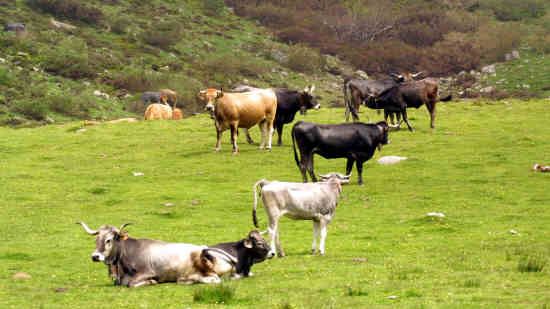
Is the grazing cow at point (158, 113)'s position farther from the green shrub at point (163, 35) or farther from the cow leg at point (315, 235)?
the green shrub at point (163, 35)

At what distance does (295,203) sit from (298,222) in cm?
522

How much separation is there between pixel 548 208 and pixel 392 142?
10300 millimetres

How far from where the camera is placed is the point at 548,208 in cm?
2241

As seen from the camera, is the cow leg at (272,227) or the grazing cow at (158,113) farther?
the grazing cow at (158,113)

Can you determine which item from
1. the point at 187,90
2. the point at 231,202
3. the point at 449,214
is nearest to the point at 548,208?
the point at 449,214

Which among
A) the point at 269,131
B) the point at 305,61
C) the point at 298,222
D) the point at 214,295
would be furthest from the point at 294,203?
the point at 305,61

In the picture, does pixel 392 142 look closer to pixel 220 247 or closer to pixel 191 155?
pixel 191 155

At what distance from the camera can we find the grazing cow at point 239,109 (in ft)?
99.1

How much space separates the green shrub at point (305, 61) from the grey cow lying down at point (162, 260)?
54761 mm

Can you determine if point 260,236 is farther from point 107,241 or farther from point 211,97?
point 211,97

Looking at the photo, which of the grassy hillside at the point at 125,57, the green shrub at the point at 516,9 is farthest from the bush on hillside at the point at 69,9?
the green shrub at the point at 516,9

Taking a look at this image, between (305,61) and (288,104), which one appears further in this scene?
(305,61)

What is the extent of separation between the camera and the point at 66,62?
54.8m

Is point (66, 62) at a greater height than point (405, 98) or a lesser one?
lesser
